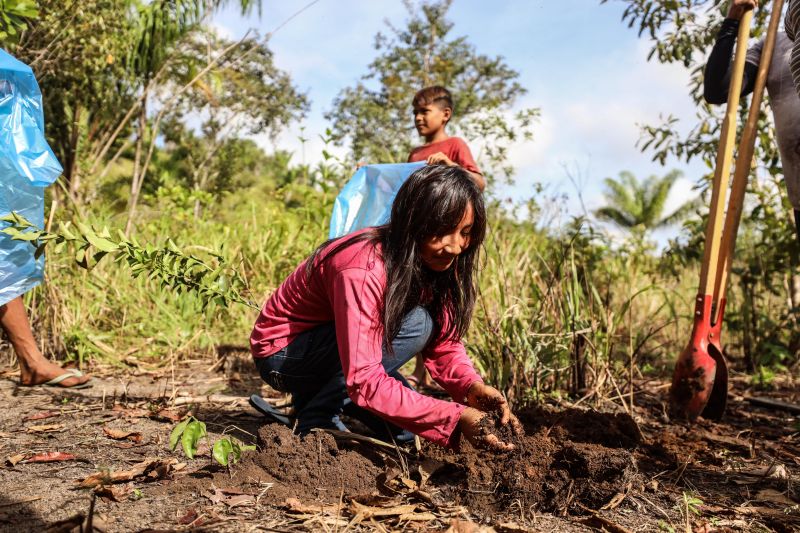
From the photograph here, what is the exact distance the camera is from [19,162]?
275cm

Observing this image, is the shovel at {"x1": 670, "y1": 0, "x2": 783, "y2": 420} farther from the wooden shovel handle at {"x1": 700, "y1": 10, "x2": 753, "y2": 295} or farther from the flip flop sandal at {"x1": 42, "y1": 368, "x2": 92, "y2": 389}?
the flip flop sandal at {"x1": 42, "y1": 368, "x2": 92, "y2": 389}

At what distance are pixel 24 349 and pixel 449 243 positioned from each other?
88.5 inches

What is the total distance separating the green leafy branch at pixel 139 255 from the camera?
207cm

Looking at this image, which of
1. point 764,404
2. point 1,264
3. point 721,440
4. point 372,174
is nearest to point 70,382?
point 1,264

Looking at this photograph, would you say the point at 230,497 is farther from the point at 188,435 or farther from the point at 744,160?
the point at 744,160

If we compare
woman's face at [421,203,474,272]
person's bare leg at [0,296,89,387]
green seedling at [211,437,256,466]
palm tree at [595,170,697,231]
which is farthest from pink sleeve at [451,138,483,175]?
palm tree at [595,170,697,231]

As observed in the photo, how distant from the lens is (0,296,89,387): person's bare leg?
3025 millimetres

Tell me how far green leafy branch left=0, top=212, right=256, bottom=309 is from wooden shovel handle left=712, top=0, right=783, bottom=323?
2181 mm

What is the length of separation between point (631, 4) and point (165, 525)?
162 inches

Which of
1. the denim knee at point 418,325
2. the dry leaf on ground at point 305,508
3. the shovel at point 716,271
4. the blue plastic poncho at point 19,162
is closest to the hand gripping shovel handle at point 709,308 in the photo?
the shovel at point 716,271

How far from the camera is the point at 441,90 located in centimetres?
376

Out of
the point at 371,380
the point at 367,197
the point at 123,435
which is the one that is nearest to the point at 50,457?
the point at 123,435

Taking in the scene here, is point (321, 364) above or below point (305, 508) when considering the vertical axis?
above

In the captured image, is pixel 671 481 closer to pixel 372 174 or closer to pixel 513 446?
pixel 513 446
